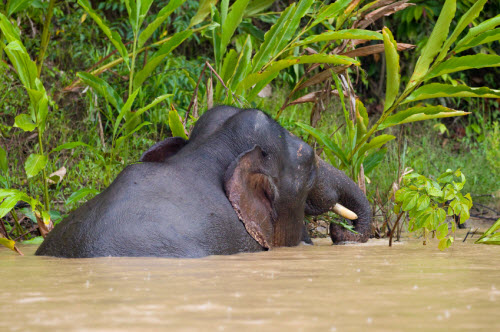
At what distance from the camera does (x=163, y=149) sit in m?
3.77

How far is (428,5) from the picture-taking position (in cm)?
900

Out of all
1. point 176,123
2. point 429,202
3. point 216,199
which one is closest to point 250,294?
point 216,199

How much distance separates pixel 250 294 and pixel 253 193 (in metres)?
1.85

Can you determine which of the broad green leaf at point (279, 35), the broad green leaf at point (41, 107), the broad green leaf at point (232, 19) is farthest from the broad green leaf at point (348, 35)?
the broad green leaf at point (41, 107)

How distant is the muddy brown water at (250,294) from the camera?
141cm

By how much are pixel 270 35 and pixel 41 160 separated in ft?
5.68

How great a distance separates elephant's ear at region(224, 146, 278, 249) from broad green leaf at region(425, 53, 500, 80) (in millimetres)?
1218

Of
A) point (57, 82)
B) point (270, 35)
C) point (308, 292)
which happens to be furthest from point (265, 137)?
point (57, 82)

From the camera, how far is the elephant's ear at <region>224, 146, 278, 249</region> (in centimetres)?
347

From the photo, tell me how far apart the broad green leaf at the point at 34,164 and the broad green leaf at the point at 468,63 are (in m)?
2.28

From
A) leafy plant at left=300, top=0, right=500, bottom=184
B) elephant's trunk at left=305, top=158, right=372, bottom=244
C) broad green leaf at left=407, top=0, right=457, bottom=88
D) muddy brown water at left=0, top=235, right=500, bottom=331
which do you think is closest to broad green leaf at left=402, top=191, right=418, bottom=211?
muddy brown water at left=0, top=235, right=500, bottom=331

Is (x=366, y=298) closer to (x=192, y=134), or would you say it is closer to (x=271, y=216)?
(x=271, y=216)

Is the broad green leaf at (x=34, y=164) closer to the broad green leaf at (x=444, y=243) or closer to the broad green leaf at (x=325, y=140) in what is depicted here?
the broad green leaf at (x=325, y=140)

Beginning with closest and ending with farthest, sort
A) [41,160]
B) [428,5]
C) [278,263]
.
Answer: [278,263]
[41,160]
[428,5]
